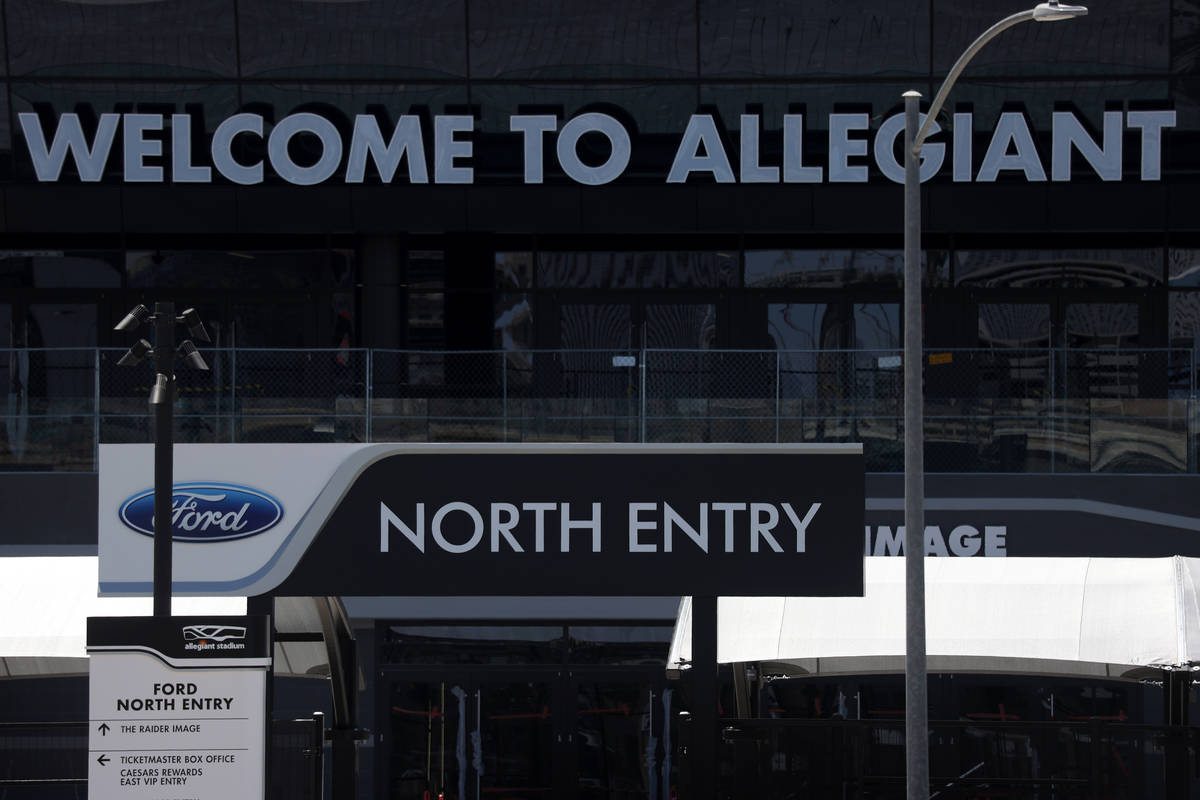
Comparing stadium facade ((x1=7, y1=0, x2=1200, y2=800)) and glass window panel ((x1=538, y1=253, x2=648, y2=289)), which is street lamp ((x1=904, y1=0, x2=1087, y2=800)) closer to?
stadium facade ((x1=7, y1=0, x2=1200, y2=800))

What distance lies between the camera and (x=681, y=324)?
982 inches

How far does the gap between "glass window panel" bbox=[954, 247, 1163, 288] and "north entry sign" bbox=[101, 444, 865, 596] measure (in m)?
13.1

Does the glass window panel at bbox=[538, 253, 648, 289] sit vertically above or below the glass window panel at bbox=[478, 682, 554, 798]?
above

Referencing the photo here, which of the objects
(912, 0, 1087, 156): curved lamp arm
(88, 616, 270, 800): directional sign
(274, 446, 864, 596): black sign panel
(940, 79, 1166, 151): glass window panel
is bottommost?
(88, 616, 270, 800): directional sign

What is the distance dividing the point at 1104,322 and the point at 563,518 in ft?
49.6

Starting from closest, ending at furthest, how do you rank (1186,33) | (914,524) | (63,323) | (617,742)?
(914,524), (617,742), (1186,33), (63,323)

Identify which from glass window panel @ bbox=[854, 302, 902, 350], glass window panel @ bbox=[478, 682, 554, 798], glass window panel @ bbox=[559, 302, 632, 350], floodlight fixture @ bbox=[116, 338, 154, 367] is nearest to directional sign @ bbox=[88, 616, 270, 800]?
floodlight fixture @ bbox=[116, 338, 154, 367]

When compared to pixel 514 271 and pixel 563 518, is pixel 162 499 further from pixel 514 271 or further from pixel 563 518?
pixel 514 271

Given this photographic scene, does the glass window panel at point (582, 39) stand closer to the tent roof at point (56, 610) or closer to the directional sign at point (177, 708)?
the tent roof at point (56, 610)

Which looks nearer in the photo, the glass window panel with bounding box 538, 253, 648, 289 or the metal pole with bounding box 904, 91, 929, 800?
the metal pole with bounding box 904, 91, 929, 800

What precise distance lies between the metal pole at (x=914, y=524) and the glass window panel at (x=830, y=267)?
10714 mm

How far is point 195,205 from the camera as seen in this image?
77.0 feet

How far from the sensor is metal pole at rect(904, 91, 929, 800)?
42.8 ft

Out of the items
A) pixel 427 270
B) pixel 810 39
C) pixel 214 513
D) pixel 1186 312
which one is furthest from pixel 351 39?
pixel 1186 312
